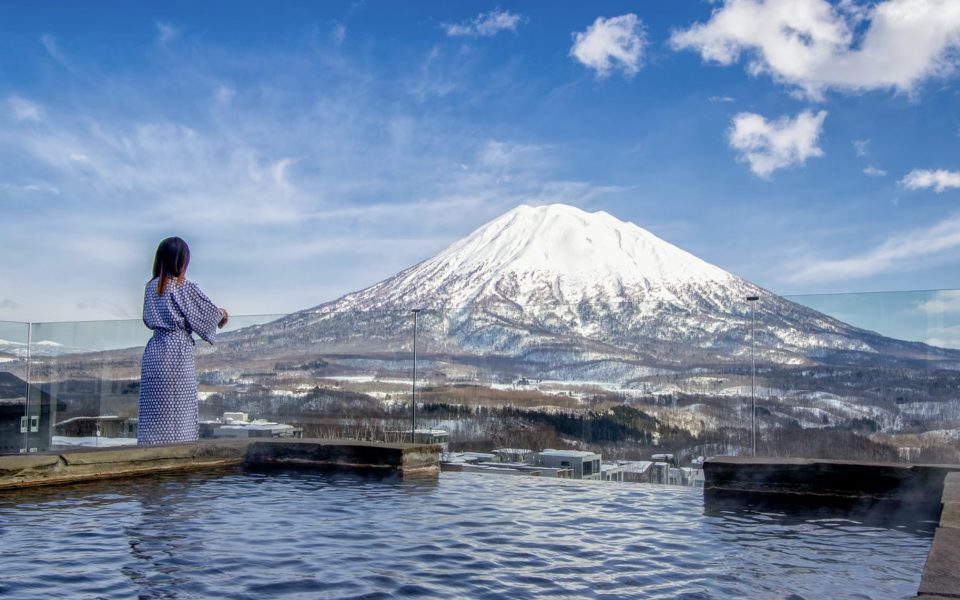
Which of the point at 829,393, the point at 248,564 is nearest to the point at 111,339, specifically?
the point at 248,564

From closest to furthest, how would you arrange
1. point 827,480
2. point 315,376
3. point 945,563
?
point 945,563, point 827,480, point 315,376

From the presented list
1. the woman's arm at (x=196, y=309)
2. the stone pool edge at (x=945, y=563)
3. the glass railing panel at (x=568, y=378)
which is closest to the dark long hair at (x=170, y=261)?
the woman's arm at (x=196, y=309)

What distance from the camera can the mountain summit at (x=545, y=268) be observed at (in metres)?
41.5

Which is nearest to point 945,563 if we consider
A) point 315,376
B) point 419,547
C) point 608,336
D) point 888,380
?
point 419,547

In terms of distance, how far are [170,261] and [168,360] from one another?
83 centimetres

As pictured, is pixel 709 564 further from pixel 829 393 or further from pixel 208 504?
pixel 829 393

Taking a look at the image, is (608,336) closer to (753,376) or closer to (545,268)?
(753,376)

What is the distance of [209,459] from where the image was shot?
7027 mm

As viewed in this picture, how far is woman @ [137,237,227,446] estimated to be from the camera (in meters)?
6.87

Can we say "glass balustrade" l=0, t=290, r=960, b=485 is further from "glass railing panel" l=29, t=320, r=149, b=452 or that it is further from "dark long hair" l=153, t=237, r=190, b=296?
"dark long hair" l=153, t=237, r=190, b=296

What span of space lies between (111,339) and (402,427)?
162 inches

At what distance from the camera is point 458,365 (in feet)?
27.6

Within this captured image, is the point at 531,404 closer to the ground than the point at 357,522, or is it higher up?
higher up

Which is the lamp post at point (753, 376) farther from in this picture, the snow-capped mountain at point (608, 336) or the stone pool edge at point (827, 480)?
the stone pool edge at point (827, 480)
